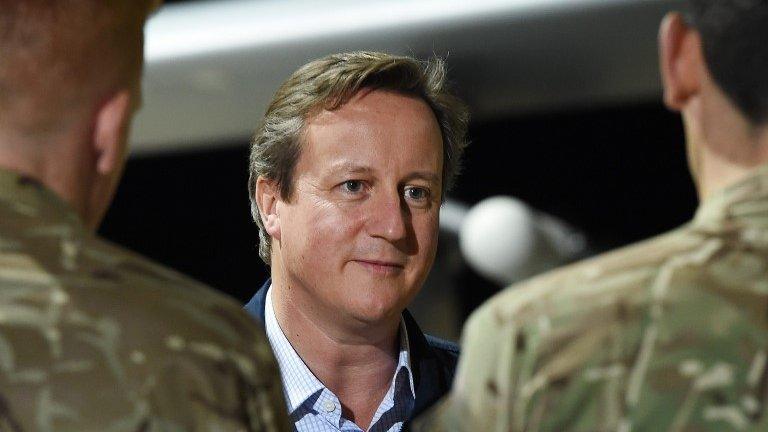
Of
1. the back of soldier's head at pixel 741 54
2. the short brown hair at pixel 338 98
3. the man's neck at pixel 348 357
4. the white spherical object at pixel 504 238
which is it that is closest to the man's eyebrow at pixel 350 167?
the short brown hair at pixel 338 98

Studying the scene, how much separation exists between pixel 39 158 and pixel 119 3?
0.67 ft

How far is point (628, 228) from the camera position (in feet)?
22.9

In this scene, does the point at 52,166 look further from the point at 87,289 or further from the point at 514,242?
the point at 514,242

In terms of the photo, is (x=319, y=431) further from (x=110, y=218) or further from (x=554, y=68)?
(x=110, y=218)

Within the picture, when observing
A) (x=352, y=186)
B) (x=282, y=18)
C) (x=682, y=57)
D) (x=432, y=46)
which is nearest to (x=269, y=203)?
(x=352, y=186)

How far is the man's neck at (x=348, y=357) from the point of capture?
8.95 ft

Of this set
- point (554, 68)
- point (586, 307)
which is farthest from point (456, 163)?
point (554, 68)

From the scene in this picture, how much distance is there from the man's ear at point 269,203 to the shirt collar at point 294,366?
0.15m

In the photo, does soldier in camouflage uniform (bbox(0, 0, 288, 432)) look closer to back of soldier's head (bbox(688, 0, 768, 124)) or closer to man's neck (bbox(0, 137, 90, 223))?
man's neck (bbox(0, 137, 90, 223))

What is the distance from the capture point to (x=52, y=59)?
1584 mm

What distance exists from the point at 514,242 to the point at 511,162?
1470 millimetres

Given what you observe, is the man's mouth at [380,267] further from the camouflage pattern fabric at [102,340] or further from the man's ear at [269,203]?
the camouflage pattern fabric at [102,340]

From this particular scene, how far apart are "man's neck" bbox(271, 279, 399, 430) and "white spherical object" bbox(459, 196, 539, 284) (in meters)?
2.60

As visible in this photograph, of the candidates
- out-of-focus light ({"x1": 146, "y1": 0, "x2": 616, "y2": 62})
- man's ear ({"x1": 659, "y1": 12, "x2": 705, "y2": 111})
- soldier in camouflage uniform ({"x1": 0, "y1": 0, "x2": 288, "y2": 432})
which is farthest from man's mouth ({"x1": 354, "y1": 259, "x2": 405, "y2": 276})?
out-of-focus light ({"x1": 146, "y1": 0, "x2": 616, "y2": 62})
